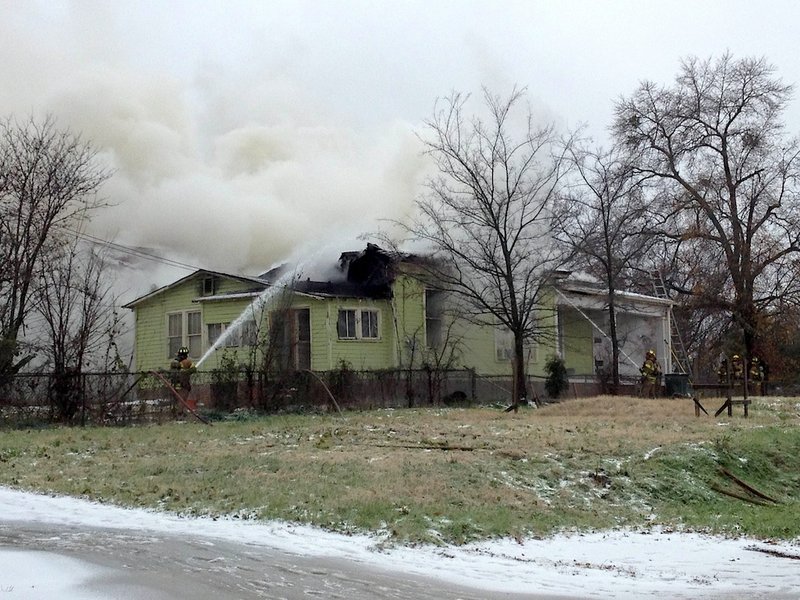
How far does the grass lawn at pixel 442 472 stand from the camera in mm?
10000

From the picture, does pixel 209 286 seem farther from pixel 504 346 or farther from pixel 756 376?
pixel 756 376

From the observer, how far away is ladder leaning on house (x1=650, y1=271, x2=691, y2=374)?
37.7 m

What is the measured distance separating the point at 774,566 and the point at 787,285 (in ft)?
107

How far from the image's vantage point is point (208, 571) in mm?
7281

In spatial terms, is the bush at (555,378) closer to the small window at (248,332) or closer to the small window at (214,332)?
the small window at (248,332)

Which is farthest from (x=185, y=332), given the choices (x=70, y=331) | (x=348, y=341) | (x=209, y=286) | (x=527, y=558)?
(x=527, y=558)

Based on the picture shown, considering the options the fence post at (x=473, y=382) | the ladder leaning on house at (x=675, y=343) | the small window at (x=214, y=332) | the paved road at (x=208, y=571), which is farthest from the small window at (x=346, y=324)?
the paved road at (x=208, y=571)

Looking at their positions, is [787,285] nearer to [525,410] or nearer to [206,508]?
[525,410]

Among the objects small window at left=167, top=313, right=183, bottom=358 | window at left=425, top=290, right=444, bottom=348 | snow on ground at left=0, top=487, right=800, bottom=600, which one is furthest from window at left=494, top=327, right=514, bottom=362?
snow on ground at left=0, top=487, right=800, bottom=600

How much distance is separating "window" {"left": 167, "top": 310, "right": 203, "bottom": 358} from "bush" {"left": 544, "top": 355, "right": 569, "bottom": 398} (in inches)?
403

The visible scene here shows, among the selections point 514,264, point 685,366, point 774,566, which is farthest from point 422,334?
point 774,566

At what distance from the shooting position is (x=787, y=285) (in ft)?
128

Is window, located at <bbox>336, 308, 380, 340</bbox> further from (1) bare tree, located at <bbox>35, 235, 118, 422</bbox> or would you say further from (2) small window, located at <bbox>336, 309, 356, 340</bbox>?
(1) bare tree, located at <bbox>35, 235, 118, 422</bbox>

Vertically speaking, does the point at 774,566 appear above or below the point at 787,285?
below
